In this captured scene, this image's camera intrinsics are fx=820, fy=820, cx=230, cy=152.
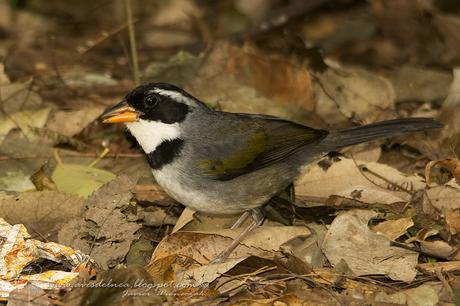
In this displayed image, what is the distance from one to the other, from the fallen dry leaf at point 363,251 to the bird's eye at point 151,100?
4.90 feet

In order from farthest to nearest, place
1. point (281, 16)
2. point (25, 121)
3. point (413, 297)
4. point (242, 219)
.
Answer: point (281, 16) < point (25, 121) < point (242, 219) < point (413, 297)

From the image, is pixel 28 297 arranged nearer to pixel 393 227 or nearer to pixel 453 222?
pixel 393 227

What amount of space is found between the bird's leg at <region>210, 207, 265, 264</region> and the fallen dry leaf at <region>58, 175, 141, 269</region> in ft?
2.02

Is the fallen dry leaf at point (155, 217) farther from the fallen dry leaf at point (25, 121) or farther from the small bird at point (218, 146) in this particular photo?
the fallen dry leaf at point (25, 121)

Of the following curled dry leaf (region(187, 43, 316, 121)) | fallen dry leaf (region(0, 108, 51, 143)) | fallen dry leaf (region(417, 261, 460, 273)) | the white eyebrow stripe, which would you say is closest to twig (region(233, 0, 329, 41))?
curled dry leaf (region(187, 43, 316, 121))

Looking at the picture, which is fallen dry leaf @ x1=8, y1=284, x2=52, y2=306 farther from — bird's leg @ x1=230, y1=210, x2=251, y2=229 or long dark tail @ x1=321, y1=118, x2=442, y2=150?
long dark tail @ x1=321, y1=118, x2=442, y2=150

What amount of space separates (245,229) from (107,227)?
3.07 ft

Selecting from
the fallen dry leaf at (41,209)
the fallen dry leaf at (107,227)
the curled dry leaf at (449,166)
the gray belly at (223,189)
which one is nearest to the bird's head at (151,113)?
the gray belly at (223,189)

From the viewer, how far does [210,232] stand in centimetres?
554

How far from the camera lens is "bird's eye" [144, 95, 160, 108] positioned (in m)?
5.76

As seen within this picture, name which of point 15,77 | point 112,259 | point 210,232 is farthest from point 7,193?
point 15,77

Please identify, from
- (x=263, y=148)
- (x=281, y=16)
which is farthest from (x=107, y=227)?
(x=281, y=16)

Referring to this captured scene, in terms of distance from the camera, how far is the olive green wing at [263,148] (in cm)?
577

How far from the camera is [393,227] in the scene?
221 inches
